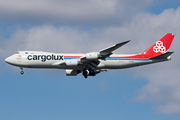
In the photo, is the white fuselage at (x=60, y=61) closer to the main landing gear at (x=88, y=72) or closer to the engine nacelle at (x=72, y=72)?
the main landing gear at (x=88, y=72)

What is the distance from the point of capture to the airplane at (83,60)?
230 feet

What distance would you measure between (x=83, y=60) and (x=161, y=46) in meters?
18.6

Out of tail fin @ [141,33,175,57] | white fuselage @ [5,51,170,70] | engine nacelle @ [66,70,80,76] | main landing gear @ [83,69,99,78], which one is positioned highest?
tail fin @ [141,33,175,57]

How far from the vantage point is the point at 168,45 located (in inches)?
3066

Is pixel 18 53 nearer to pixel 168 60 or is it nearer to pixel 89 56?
pixel 89 56

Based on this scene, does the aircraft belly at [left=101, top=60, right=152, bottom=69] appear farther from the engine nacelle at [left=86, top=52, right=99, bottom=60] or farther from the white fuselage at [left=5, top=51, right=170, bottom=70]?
the engine nacelle at [left=86, top=52, right=99, bottom=60]

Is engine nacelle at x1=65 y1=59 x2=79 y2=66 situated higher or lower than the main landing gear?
higher

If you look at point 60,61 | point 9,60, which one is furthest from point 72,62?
point 9,60

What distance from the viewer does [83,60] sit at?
6906 centimetres

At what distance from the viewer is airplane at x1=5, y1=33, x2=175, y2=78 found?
7000 cm

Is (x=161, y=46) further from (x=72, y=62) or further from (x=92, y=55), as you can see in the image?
(x=72, y=62)

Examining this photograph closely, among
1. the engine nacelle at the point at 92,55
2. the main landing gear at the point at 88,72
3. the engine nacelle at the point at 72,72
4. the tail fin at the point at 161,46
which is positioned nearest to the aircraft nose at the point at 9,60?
the engine nacelle at the point at 72,72

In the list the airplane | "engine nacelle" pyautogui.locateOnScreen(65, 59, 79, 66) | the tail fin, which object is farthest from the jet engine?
the tail fin

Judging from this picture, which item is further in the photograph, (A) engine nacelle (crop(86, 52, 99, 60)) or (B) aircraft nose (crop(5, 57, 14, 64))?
(B) aircraft nose (crop(5, 57, 14, 64))
